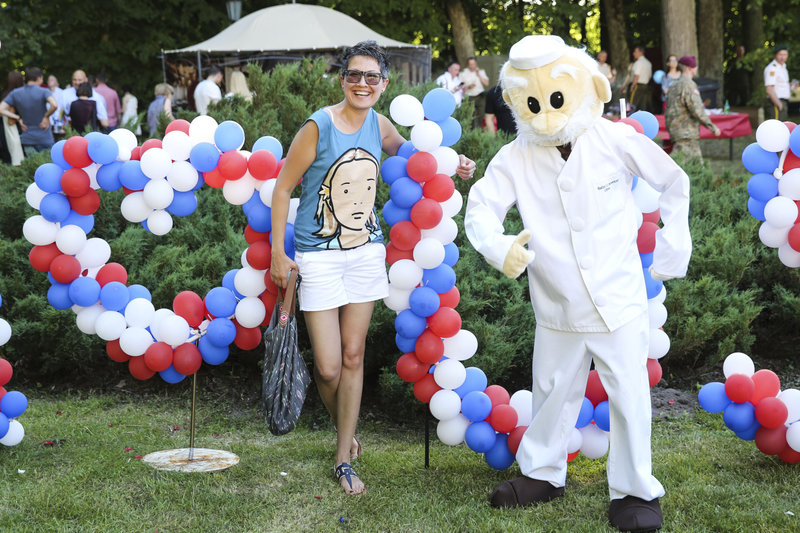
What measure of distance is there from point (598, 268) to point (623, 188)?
37 centimetres

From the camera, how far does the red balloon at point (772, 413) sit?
3.84 meters

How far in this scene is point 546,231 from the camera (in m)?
3.55

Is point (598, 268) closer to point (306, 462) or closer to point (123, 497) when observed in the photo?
point (306, 462)

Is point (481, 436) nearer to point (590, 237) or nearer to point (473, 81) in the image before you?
point (590, 237)

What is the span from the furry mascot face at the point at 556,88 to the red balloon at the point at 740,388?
138 cm

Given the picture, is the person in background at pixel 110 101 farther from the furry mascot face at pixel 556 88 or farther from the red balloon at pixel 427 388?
the furry mascot face at pixel 556 88

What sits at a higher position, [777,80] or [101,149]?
[777,80]

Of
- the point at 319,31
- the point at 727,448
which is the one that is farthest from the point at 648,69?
the point at 727,448

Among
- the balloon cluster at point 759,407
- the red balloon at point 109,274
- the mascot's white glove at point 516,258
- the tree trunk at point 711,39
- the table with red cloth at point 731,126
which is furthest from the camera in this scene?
the tree trunk at point 711,39

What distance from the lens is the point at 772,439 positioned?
12.8ft

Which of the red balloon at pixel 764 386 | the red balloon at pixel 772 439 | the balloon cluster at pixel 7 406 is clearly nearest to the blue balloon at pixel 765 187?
the red balloon at pixel 764 386

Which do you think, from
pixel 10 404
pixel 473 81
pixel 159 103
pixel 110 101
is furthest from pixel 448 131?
pixel 473 81

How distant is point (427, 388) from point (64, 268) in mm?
1841

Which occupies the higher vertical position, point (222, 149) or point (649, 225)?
point (222, 149)
